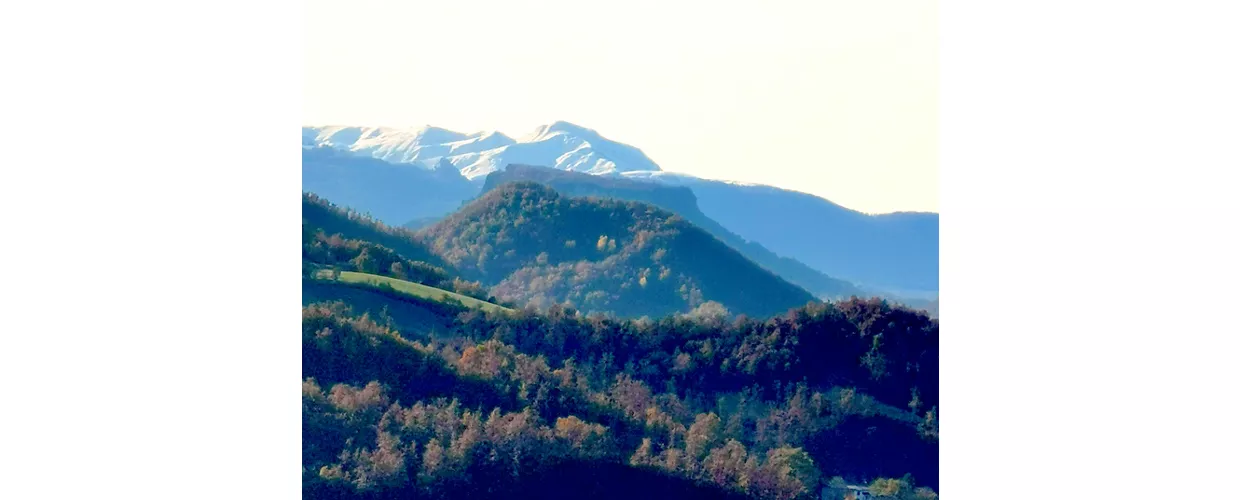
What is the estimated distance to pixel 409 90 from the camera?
858 cm

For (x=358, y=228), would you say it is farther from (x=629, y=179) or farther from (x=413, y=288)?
(x=629, y=179)

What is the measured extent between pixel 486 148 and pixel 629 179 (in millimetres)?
1037

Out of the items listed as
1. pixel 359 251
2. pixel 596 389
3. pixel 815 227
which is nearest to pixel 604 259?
pixel 596 389

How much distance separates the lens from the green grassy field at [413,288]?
7976mm

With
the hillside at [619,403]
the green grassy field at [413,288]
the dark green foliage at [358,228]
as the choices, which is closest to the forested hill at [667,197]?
the hillside at [619,403]

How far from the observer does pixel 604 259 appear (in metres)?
8.43

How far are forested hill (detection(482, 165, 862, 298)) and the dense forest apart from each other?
10 cm

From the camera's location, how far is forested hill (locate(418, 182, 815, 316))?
828 centimetres

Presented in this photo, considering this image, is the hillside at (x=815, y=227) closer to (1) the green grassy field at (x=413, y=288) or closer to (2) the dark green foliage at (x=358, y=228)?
(1) the green grassy field at (x=413, y=288)

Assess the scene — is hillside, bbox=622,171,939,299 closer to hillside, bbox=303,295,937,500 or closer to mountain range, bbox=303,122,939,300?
mountain range, bbox=303,122,939,300

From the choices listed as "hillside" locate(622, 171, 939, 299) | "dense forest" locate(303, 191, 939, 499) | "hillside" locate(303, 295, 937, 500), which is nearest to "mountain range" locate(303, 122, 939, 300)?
"hillside" locate(622, 171, 939, 299)
